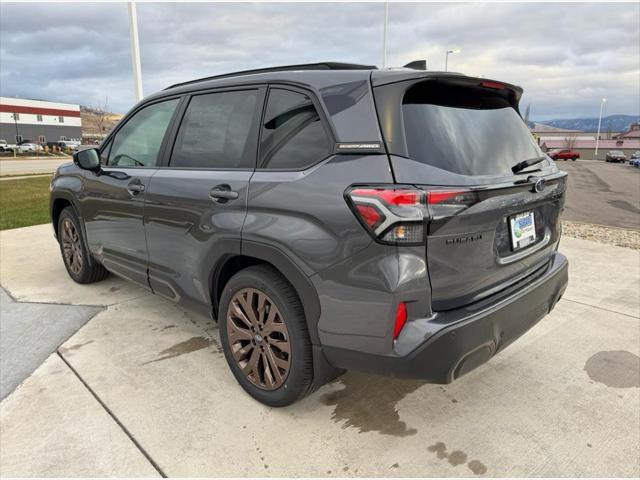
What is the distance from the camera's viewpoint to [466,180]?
6.70ft

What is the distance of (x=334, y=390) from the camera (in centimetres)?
281

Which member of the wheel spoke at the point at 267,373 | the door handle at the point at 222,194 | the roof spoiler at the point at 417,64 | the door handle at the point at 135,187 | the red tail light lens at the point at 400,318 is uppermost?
the roof spoiler at the point at 417,64

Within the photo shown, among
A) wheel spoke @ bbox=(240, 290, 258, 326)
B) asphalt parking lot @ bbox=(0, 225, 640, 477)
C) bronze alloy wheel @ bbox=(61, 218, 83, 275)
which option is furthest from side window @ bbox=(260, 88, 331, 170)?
bronze alloy wheel @ bbox=(61, 218, 83, 275)

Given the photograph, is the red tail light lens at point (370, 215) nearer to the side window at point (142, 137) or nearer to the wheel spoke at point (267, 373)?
the wheel spoke at point (267, 373)

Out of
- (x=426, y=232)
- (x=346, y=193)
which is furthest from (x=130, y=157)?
(x=426, y=232)

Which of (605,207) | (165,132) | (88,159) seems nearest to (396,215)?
(165,132)

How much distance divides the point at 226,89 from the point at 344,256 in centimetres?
146

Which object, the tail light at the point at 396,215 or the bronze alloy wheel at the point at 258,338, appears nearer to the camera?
the tail light at the point at 396,215

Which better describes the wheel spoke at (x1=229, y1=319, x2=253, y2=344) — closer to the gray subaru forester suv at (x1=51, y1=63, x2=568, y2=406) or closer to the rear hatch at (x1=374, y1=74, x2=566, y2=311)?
the gray subaru forester suv at (x1=51, y1=63, x2=568, y2=406)

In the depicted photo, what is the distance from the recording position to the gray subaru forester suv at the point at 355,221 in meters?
1.96

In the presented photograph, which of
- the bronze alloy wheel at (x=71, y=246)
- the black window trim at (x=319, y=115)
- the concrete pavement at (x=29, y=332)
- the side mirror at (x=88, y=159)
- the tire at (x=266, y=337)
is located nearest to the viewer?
the black window trim at (x=319, y=115)

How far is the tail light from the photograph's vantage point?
1.89 meters

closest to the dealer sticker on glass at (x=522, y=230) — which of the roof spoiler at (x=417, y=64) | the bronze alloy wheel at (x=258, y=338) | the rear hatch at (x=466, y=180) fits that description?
the rear hatch at (x=466, y=180)

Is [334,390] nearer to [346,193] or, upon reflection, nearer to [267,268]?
[267,268]
